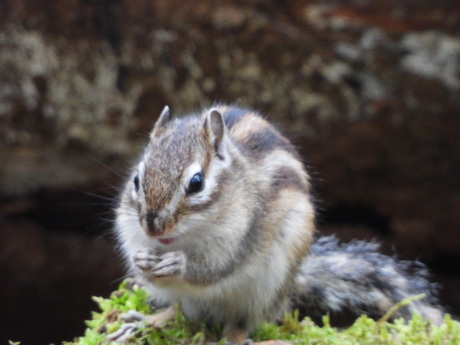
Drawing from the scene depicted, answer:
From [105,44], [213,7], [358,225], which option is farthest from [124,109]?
[358,225]

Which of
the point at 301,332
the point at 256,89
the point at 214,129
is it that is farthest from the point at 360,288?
the point at 256,89

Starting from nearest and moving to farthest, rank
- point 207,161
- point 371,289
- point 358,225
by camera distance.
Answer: point 207,161
point 371,289
point 358,225

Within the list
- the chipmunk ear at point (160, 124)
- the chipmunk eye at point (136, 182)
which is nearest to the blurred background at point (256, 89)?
the chipmunk ear at point (160, 124)

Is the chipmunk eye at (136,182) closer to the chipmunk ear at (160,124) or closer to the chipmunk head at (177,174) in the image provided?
the chipmunk head at (177,174)

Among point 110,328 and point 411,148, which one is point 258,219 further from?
point 411,148

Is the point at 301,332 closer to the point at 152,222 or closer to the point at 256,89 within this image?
the point at 152,222

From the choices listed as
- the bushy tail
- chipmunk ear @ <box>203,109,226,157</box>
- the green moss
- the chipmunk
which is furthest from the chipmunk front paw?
the bushy tail
